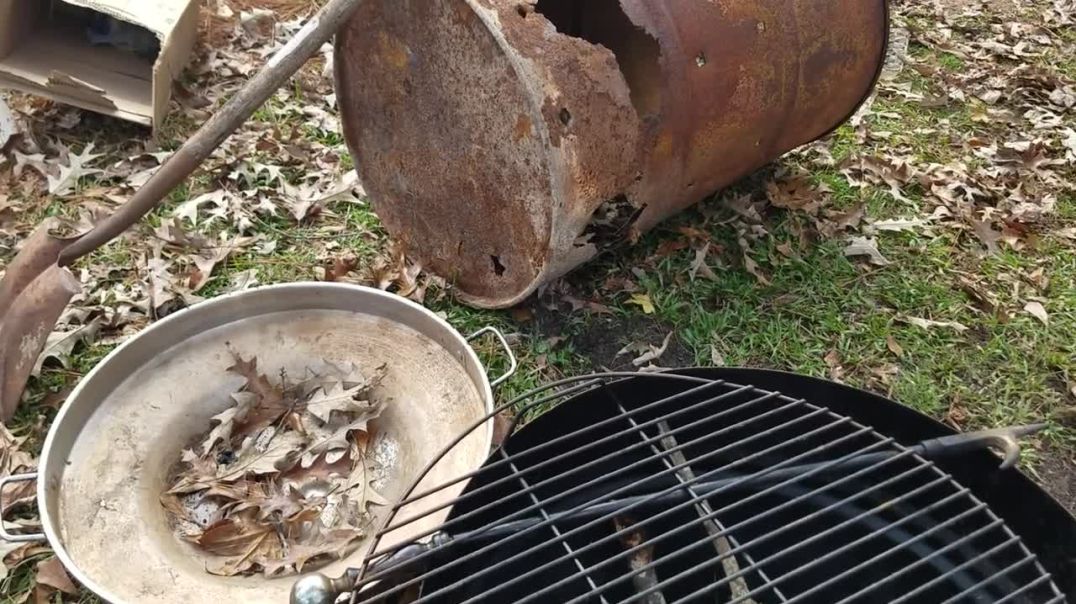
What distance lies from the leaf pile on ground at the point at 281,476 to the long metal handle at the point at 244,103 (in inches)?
24.3

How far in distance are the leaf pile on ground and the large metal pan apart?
48 mm

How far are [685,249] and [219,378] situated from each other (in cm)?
189

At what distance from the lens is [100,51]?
3891mm

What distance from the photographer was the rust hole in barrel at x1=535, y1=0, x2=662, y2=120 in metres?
2.71

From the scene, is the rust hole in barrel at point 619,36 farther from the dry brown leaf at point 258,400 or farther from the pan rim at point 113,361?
the dry brown leaf at point 258,400

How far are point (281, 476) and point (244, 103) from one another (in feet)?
3.87

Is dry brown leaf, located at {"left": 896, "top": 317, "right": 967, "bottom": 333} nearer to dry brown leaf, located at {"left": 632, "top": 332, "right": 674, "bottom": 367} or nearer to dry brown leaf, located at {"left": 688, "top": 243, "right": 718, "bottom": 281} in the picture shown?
dry brown leaf, located at {"left": 688, "top": 243, "right": 718, "bottom": 281}

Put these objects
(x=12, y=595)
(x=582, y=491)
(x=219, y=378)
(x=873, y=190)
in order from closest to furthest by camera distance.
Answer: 1. (x=582, y=491)
2. (x=12, y=595)
3. (x=219, y=378)
4. (x=873, y=190)

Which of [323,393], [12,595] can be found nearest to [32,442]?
[12,595]

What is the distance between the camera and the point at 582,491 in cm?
191

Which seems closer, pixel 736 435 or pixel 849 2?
pixel 736 435

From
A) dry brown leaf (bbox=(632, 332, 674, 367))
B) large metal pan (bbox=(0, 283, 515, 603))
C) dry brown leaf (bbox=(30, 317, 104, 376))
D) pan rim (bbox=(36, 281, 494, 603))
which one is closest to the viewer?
pan rim (bbox=(36, 281, 494, 603))

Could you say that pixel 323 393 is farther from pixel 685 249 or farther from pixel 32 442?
pixel 685 249

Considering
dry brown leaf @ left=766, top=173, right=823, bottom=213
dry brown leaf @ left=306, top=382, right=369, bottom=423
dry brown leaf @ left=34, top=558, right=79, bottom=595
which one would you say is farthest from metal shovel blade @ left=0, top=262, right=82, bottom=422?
dry brown leaf @ left=766, top=173, right=823, bottom=213
